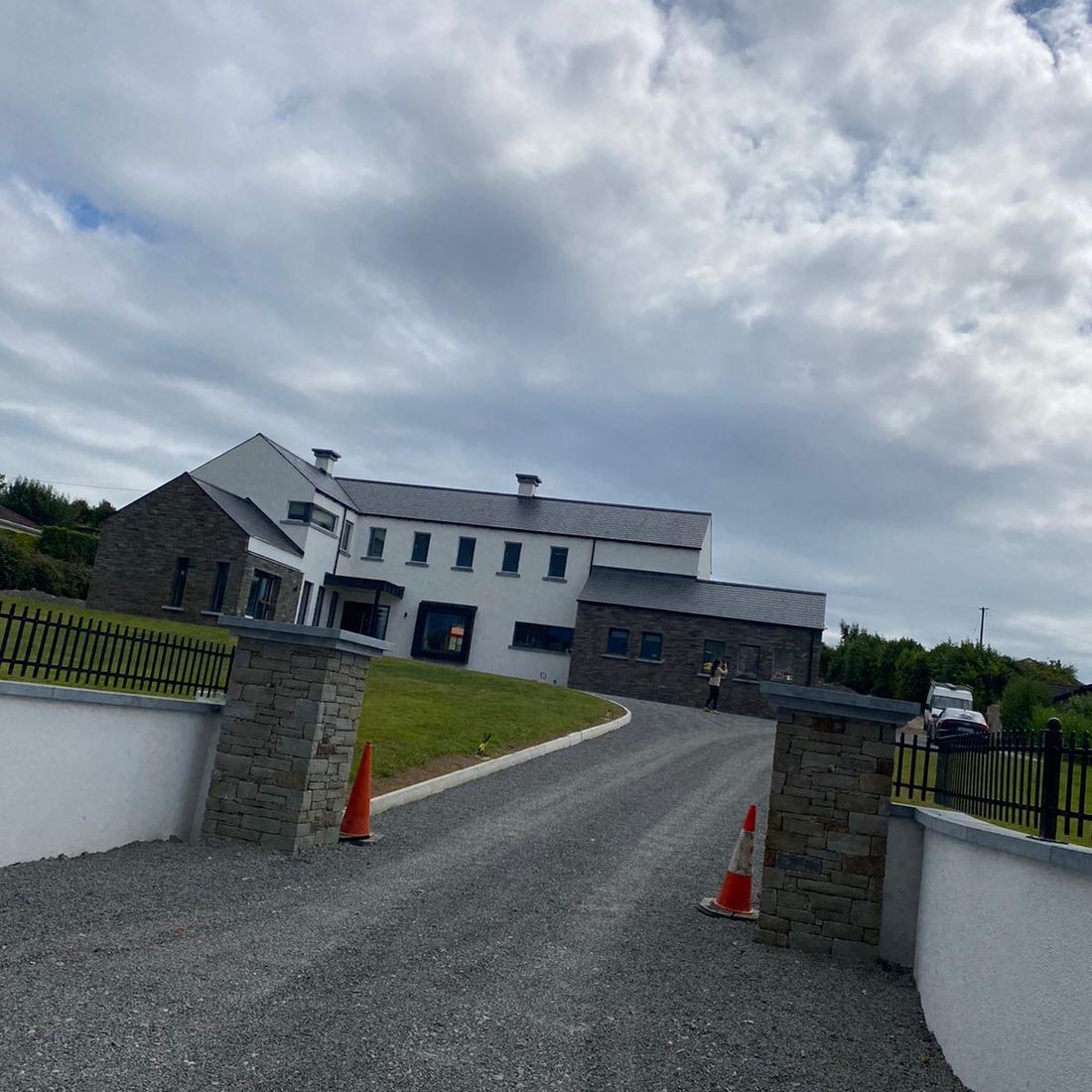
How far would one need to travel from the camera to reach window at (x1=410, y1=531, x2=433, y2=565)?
44.6 m

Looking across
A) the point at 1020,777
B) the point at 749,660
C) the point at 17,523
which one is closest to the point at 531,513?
the point at 749,660

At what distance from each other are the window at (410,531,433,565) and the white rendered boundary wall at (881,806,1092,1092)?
38.0m

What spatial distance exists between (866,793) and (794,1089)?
12.2 feet

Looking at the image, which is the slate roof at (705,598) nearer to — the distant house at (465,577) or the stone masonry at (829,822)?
the distant house at (465,577)

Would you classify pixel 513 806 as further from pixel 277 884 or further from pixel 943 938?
pixel 943 938

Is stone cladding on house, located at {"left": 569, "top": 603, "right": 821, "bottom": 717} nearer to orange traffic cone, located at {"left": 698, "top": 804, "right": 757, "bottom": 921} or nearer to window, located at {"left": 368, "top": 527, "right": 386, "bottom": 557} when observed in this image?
window, located at {"left": 368, "top": 527, "right": 386, "bottom": 557}

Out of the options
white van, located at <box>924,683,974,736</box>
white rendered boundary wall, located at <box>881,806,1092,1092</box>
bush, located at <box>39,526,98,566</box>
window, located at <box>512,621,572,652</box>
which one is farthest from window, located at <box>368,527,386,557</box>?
white rendered boundary wall, located at <box>881,806,1092,1092</box>

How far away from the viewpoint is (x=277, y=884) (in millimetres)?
8648

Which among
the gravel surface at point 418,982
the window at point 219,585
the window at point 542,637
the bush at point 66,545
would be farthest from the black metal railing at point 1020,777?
the bush at point 66,545

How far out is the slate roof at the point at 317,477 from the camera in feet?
138

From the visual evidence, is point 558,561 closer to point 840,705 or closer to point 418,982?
point 840,705

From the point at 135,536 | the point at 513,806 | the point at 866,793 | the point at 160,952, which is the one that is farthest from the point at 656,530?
the point at 160,952

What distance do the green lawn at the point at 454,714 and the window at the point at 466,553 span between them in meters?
12.3

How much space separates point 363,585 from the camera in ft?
139
